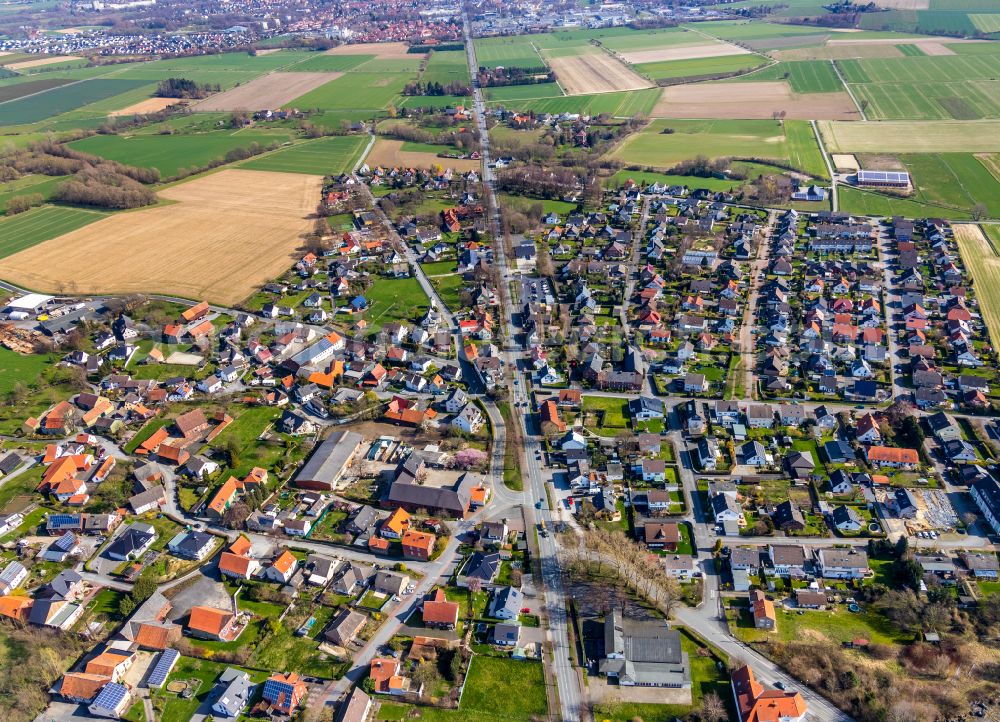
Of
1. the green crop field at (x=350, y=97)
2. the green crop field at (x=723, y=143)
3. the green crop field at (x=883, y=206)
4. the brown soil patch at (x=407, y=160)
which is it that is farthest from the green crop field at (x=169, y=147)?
the green crop field at (x=883, y=206)

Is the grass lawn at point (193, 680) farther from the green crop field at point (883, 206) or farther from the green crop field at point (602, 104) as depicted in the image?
the green crop field at point (602, 104)

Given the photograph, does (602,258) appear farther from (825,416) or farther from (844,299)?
(825,416)

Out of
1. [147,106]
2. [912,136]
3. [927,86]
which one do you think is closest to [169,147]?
[147,106]

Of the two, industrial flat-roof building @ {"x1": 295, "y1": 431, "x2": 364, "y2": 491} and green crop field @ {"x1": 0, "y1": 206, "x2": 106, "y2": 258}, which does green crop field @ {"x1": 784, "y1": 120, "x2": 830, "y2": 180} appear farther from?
green crop field @ {"x1": 0, "y1": 206, "x2": 106, "y2": 258}

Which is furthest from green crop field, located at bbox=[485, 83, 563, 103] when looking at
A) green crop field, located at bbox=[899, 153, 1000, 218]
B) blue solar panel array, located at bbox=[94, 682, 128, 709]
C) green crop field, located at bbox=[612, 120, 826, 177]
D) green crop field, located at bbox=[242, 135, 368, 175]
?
blue solar panel array, located at bbox=[94, 682, 128, 709]

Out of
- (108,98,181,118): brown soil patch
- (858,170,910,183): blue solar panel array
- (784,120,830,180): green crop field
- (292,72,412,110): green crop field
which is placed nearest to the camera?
(858,170,910,183): blue solar panel array

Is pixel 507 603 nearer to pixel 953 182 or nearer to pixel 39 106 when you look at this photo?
pixel 953 182

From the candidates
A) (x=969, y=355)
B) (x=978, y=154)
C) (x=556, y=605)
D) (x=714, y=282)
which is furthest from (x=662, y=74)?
(x=556, y=605)

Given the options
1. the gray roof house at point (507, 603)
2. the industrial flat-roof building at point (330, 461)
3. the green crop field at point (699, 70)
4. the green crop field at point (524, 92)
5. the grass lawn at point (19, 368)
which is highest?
the green crop field at point (699, 70)
